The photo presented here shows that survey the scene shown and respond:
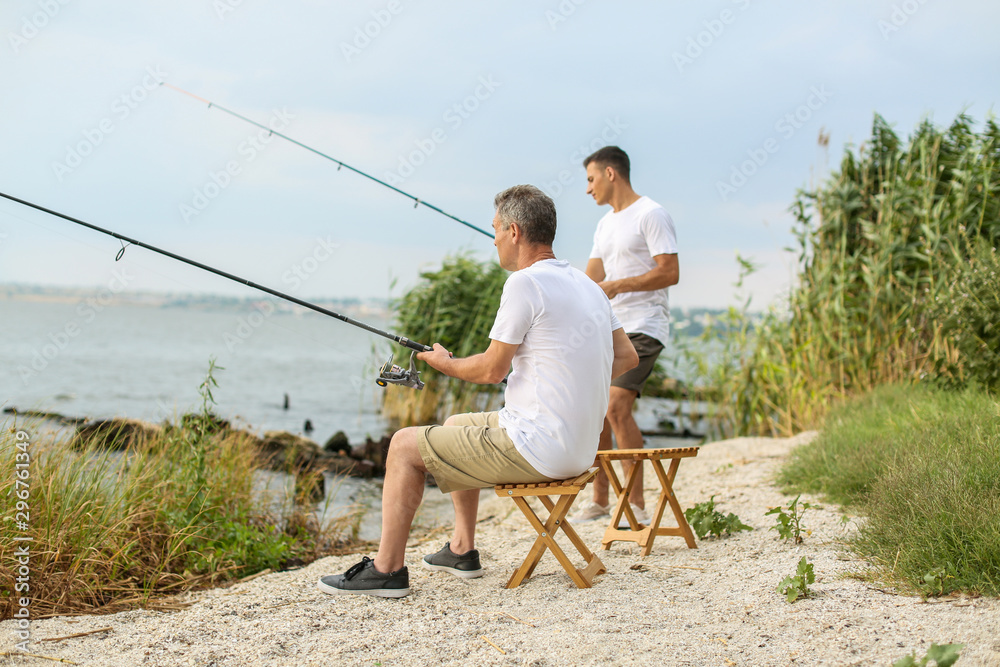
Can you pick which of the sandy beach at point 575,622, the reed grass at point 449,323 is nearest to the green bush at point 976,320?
the sandy beach at point 575,622

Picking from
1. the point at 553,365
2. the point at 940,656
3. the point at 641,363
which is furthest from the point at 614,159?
the point at 940,656

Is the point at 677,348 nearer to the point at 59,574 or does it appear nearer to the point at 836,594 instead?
the point at 836,594

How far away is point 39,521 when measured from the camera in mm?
3262

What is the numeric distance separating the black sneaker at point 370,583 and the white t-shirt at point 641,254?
1992 mm

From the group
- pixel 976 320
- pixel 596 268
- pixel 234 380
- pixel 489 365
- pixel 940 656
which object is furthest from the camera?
pixel 234 380

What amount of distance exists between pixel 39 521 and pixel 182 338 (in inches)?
1398

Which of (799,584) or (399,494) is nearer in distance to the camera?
(799,584)

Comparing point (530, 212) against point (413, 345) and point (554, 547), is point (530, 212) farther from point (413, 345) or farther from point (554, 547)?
point (554, 547)

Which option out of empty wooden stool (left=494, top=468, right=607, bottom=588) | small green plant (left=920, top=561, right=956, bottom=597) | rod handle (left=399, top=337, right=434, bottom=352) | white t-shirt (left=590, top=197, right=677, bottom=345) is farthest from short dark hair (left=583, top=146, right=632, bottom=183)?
small green plant (left=920, top=561, right=956, bottom=597)

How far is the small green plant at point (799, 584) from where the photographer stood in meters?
2.78

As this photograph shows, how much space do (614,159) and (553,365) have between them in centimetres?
196

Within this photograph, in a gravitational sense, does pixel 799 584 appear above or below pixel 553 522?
below

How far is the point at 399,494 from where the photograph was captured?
10.3ft

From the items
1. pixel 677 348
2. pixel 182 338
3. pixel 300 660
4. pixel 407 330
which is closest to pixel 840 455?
pixel 300 660
